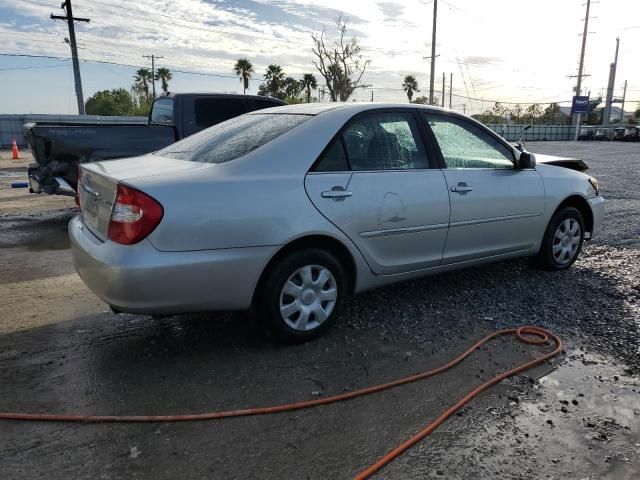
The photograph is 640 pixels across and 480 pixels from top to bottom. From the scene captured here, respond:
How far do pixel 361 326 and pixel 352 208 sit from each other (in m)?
0.94

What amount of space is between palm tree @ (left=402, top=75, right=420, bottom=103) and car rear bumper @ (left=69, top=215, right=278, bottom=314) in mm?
68717

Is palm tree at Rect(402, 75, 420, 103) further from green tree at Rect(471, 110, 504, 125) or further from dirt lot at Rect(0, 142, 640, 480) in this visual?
dirt lot at Rect(0, 142, 640, 480)

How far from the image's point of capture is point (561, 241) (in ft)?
17.0

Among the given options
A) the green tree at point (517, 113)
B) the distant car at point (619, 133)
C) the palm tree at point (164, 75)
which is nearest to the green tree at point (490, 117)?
the green tree at point (517, 113)

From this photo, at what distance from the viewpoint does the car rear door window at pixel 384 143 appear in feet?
12.4

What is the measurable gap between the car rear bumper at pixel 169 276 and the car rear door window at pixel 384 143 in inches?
40.1

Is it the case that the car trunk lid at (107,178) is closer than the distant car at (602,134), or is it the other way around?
the car trunk lid at (107,178)

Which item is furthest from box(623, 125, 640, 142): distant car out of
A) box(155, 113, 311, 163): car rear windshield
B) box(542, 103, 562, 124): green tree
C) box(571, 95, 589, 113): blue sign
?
box(155, 113, 311, 163): car rear windshield

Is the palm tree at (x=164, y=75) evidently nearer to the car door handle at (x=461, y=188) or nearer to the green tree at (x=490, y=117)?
the green tree at (x=490, y=117)

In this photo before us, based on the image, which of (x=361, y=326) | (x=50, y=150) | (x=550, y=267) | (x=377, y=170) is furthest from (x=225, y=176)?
(x=50, y=150)

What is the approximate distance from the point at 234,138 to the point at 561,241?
3375 mm

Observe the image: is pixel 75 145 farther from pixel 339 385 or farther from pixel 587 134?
pixel 587 134

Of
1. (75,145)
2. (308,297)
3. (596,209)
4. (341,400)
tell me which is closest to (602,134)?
(596,209)

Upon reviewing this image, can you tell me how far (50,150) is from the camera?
22.7ft
